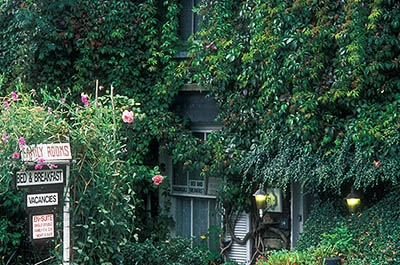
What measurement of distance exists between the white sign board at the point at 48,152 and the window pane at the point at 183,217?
4.88 metres

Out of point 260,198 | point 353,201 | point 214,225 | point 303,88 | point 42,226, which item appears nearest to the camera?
point 42,226

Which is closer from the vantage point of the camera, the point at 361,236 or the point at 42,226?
the point at 42,226

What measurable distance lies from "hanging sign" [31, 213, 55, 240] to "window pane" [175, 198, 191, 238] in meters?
4.94

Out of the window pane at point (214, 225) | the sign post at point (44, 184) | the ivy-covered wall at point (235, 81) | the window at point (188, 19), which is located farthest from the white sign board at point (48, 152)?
the window at point (188, 19)

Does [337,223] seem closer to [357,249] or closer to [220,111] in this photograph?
[357,249]

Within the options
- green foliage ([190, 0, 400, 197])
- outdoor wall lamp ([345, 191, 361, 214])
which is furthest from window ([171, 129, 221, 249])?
outdoor wall lamp ([345, 191, 361, 214])

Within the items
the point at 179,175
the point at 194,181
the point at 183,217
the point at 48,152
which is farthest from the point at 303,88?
the point at 48,152

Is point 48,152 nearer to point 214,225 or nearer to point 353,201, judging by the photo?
point 353,201

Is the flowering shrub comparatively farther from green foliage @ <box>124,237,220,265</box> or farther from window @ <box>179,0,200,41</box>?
window @ <box>179,0,200,41</box>

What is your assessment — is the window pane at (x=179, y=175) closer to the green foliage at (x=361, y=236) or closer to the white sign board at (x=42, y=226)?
the green foliage at (x=361, y=236)

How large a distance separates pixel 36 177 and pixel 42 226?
0.51 metres

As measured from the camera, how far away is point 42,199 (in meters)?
6.95

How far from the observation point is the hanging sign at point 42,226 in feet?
22.7

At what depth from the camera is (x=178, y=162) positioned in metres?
11.7
